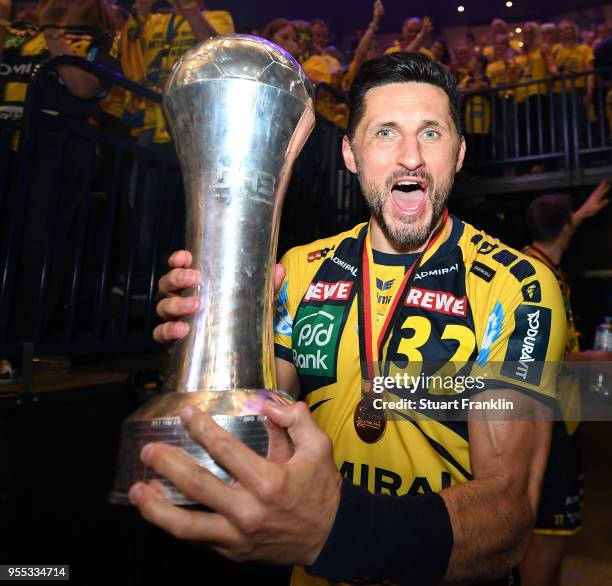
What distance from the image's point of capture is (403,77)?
68.1 inches

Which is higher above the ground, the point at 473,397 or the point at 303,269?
the point at 303,269

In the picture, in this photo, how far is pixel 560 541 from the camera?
311 cm

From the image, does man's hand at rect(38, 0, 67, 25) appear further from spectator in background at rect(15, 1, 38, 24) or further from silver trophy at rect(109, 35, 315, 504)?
silver trophy at rect(109, 35, 315, 504)

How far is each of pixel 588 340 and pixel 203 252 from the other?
956 cm

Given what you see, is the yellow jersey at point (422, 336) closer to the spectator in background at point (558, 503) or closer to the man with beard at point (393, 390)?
the man with beard at point (393, 390)

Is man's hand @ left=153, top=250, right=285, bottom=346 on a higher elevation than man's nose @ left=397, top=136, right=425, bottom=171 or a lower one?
lower

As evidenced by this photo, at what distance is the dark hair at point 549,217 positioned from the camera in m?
3.84

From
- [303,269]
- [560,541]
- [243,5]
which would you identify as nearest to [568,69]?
[243,5]

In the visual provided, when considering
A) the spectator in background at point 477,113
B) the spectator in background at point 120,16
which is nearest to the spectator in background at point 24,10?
the spectator in background at point 120,16

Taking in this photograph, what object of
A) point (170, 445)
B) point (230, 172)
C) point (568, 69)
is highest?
point (568, 69)

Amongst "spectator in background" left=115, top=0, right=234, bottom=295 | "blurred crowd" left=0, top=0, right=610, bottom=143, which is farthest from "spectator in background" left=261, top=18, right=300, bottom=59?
"spectator in background" left=115, top=0, right=234, bottom=295

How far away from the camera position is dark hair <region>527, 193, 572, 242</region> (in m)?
3.84

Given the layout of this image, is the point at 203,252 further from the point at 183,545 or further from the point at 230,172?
the point at 183,545

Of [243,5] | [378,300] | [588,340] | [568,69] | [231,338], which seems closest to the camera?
[231,338]
